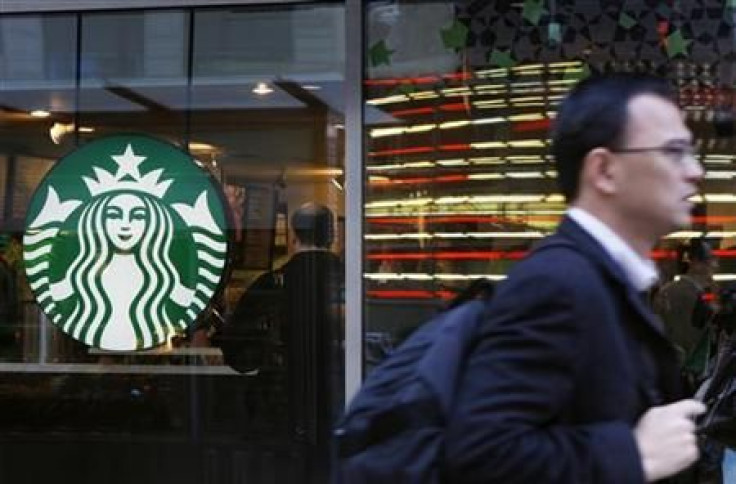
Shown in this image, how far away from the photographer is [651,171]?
4.98 ft

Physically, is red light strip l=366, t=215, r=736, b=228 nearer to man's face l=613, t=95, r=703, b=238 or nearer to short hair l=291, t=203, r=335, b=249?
short hair l=291, t=203, r=335, b=249

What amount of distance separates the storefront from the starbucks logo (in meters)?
0.02

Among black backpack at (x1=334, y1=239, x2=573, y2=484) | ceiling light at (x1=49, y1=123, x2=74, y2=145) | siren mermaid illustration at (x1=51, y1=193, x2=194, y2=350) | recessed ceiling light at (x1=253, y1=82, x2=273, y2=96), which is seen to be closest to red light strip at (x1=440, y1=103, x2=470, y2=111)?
recessed ceiling light at (x1=253, y1=82, x2=273, y2=96)

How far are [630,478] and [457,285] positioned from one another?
399 centimetres

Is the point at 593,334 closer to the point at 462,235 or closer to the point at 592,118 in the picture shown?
the point at 592,118

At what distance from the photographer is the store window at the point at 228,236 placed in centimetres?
550

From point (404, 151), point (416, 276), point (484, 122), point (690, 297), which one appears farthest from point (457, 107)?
point (690, 297)

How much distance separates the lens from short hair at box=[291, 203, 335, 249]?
5.46 m

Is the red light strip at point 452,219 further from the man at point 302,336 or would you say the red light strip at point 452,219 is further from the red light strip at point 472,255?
the man at point 302,336

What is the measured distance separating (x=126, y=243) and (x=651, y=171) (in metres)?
4.49

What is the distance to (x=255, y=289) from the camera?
18.4 feet

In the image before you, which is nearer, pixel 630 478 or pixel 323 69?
pixel 630 478

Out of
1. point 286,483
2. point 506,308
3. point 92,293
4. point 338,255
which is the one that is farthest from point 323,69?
point 506,308

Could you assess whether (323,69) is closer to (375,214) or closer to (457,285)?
(375,214)
